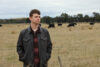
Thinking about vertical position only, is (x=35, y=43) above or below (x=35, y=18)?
below

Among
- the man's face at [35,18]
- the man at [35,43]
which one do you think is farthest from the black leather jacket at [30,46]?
the man's face at [35,18]

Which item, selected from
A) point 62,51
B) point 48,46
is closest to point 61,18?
point 62,51

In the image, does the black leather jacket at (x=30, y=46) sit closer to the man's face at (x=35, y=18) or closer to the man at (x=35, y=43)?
the man at (x=35, y=43)

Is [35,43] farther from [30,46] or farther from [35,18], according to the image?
[35,18]

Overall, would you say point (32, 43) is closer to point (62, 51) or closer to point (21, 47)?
point (21, 47)

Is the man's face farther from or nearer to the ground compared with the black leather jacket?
farther from the ground

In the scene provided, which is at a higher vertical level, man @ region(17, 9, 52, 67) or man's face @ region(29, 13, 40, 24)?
man's face @ region(29, 13, 40, 24)

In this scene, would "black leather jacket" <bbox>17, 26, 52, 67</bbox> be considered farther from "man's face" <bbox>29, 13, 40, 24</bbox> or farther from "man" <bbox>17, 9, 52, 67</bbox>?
"man's face" <bbox>29, 13, 40, 24</bbox>

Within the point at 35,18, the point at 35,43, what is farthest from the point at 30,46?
the point at 35,18

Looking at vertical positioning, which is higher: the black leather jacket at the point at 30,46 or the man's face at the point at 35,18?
the man's face at the point at 35,18

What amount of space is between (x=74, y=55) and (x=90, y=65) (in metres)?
2.19

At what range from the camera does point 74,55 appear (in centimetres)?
1166

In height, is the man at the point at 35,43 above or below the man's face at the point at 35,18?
below

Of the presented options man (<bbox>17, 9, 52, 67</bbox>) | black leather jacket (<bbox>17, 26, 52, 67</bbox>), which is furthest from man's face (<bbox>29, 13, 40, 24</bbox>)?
black leather jacket (<bbox>17, 26, 52, 67</bbox>)
